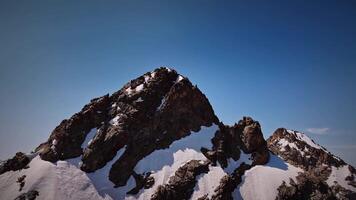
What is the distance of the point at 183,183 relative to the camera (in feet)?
191

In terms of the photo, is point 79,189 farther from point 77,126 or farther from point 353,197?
point 353,197

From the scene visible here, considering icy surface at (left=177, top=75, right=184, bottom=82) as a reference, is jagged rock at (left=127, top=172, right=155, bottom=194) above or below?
below

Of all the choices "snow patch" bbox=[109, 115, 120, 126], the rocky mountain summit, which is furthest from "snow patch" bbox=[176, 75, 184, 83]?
"snow patch" bbox=[109, 115, 120, 126]

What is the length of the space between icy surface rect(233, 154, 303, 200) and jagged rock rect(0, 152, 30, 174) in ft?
155

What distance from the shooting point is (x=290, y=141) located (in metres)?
119

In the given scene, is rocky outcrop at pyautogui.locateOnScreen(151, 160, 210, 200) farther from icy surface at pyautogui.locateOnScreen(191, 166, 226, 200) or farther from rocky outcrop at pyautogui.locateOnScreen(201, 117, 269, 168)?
rocky outcrop at pyautogui.locateOnScreen(201, 117, 269, 168)

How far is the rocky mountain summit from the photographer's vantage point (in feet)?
191

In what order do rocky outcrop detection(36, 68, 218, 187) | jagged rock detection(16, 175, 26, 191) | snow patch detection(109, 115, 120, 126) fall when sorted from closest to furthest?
jagged rock detection(16, 175, 26, 191), rocky outcrop detection(36, 68, 218, 187), snow patch detection(109, 115, 120, 126)

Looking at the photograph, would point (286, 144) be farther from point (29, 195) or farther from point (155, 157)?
point (29, 195)

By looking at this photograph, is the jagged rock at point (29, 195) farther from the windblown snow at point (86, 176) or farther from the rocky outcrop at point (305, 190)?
the rocky outcrop at point (305, 190)

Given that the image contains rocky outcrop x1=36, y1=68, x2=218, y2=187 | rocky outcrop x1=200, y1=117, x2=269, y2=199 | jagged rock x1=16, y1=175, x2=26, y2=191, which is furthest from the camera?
rocky outcrop x1=36, y1=68, x2=218, y2=187

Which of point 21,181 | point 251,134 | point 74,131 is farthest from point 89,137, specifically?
point 251,134

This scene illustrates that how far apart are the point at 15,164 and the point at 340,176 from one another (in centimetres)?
10663

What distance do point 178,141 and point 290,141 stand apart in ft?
222
